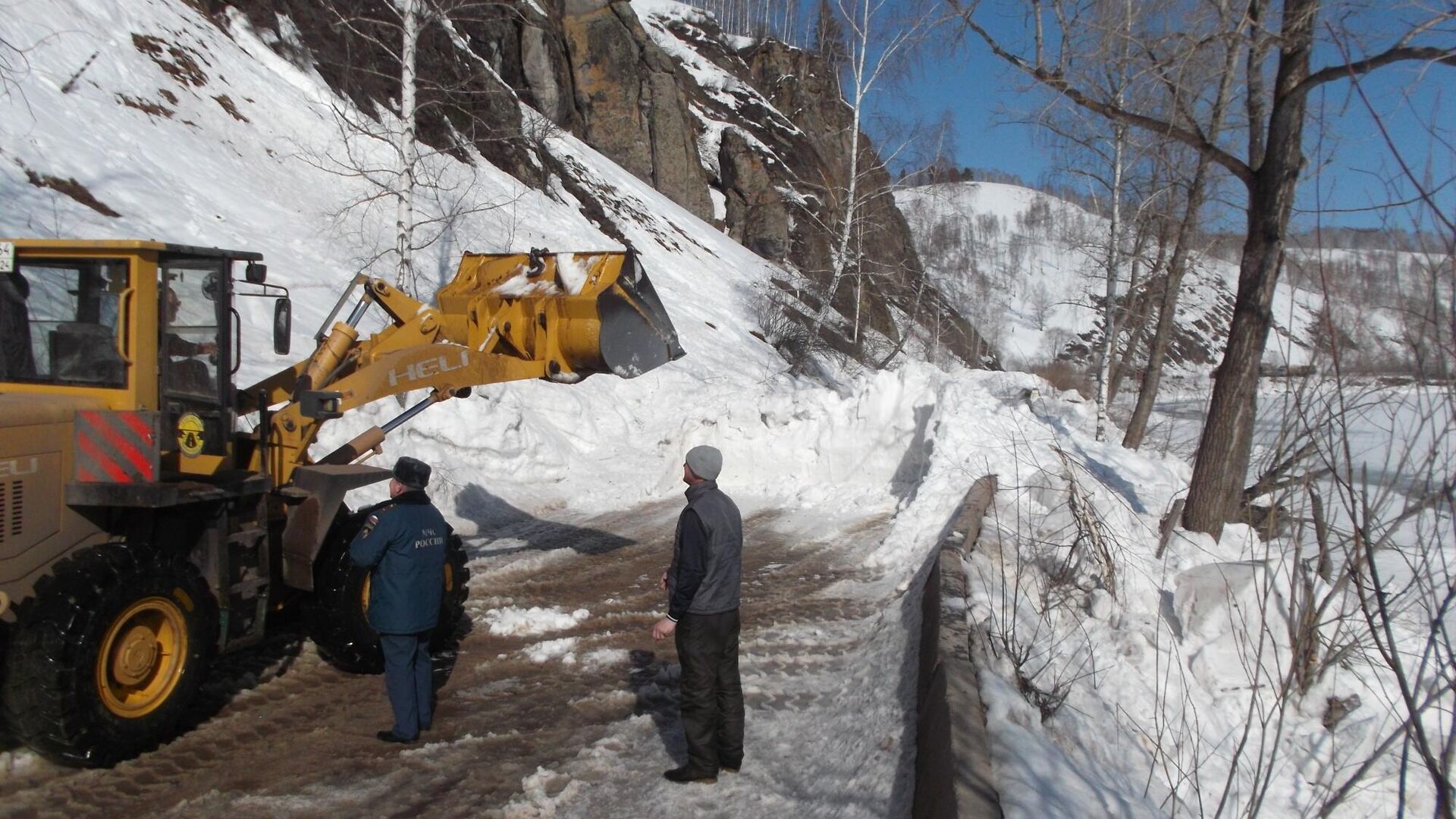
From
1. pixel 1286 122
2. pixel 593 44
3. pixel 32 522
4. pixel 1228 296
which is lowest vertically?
pixel 32 522

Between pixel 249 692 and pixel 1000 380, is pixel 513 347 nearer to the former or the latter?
pixel 249 692

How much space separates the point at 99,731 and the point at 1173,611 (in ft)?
21.5

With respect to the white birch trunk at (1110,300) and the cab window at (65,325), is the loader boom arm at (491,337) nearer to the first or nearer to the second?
the cab window at (65,325)

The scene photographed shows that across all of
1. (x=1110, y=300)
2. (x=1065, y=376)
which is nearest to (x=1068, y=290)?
(x=1065, y=376)

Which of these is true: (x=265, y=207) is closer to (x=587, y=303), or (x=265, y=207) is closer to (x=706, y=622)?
(x=587, y=303)

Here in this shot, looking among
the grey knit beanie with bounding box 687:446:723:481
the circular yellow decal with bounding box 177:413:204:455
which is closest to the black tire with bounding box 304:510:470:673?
the circular yellow decal with bounding box 177:413:204:455

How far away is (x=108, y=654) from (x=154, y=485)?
0.87m

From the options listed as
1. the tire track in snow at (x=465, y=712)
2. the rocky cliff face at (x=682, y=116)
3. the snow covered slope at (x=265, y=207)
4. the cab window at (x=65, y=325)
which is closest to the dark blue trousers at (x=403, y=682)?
the tire track in snow at (x=465, y=712)

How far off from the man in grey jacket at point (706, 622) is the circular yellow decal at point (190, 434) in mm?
2932

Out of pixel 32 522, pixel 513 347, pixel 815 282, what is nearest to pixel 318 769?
pixel 32 522

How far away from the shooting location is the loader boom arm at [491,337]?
677 cm

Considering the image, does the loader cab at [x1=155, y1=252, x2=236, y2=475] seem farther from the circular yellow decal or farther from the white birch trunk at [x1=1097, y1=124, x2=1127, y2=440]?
the white birch trunk at [x1=1097, y1=124, x2=1127, y2=440]

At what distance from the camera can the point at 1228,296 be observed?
9.15 metres

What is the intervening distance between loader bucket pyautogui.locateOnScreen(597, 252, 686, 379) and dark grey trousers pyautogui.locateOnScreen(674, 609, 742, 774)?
306 centimetres
